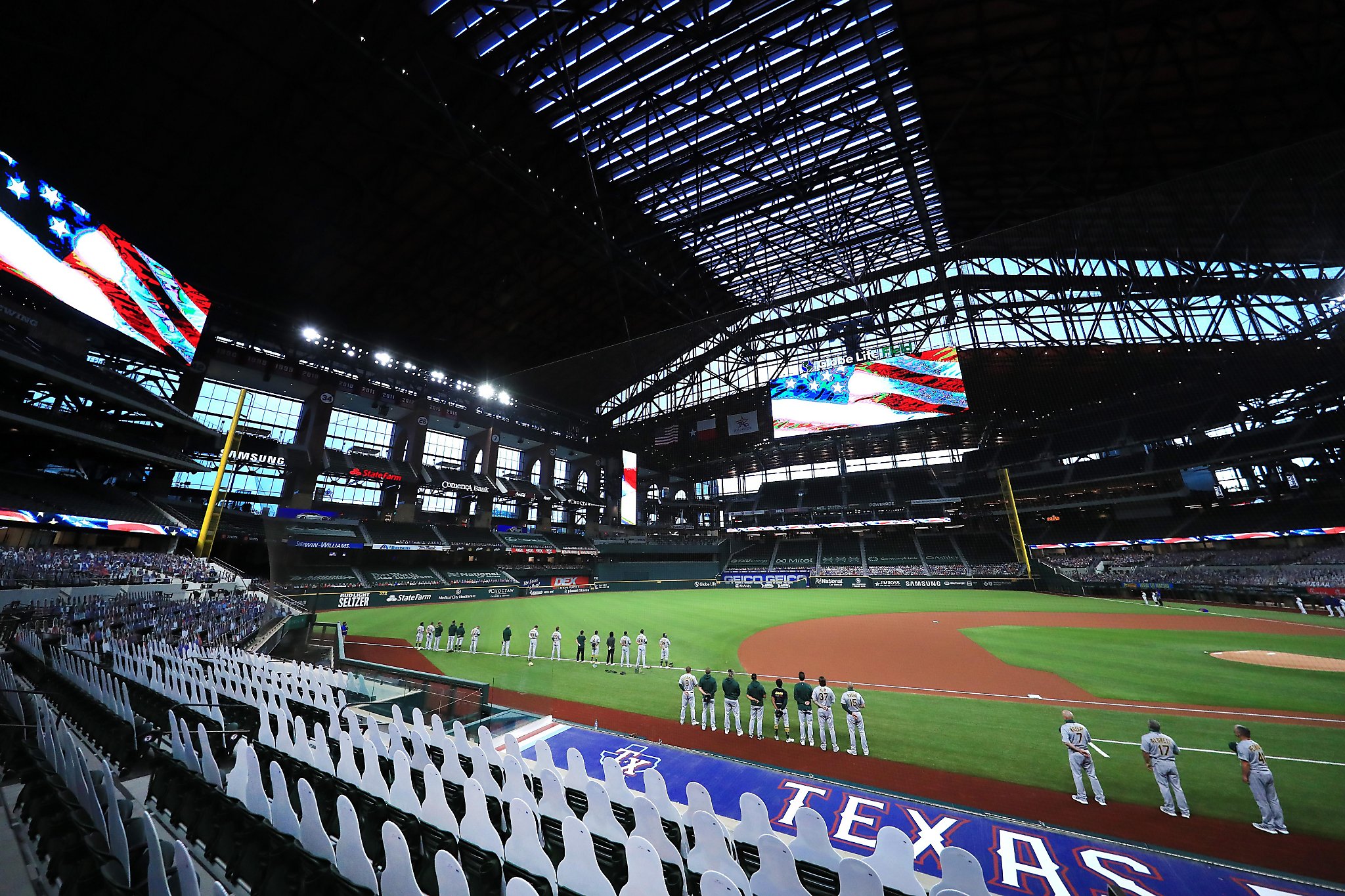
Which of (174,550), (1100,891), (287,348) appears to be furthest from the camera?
(287,348)

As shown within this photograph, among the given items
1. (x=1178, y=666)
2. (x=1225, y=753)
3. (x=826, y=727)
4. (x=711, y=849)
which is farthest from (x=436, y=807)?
(x=1178, y=666)

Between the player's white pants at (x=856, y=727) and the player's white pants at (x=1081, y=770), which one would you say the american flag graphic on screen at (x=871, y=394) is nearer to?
the player's white pants at (x=856, y=727)

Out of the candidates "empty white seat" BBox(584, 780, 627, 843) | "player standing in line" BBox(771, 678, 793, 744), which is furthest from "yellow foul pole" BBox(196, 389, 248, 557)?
"empty white seat" BBox(584, 780, 627, 843)

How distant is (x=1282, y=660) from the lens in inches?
536

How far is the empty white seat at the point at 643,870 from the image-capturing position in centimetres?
275

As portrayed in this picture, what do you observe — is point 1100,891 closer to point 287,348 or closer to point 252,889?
point 252,889

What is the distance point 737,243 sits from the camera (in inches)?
1030

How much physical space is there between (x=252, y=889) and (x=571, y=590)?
1583 inches

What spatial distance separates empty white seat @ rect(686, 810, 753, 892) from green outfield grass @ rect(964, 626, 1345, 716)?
12.9 metres

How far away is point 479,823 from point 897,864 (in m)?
3.10

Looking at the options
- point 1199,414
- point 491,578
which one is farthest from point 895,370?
point 491,578

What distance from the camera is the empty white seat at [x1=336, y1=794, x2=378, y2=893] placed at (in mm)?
2910

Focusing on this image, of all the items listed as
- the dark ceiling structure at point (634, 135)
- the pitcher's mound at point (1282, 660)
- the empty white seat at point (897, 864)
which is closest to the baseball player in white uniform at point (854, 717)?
the empty white seat at point (897, 864)

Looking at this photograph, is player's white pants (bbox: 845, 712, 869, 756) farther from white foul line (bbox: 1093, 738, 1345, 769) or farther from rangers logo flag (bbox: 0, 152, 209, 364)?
rangers logo flag (bbox: 0, 152, 209, 364)
